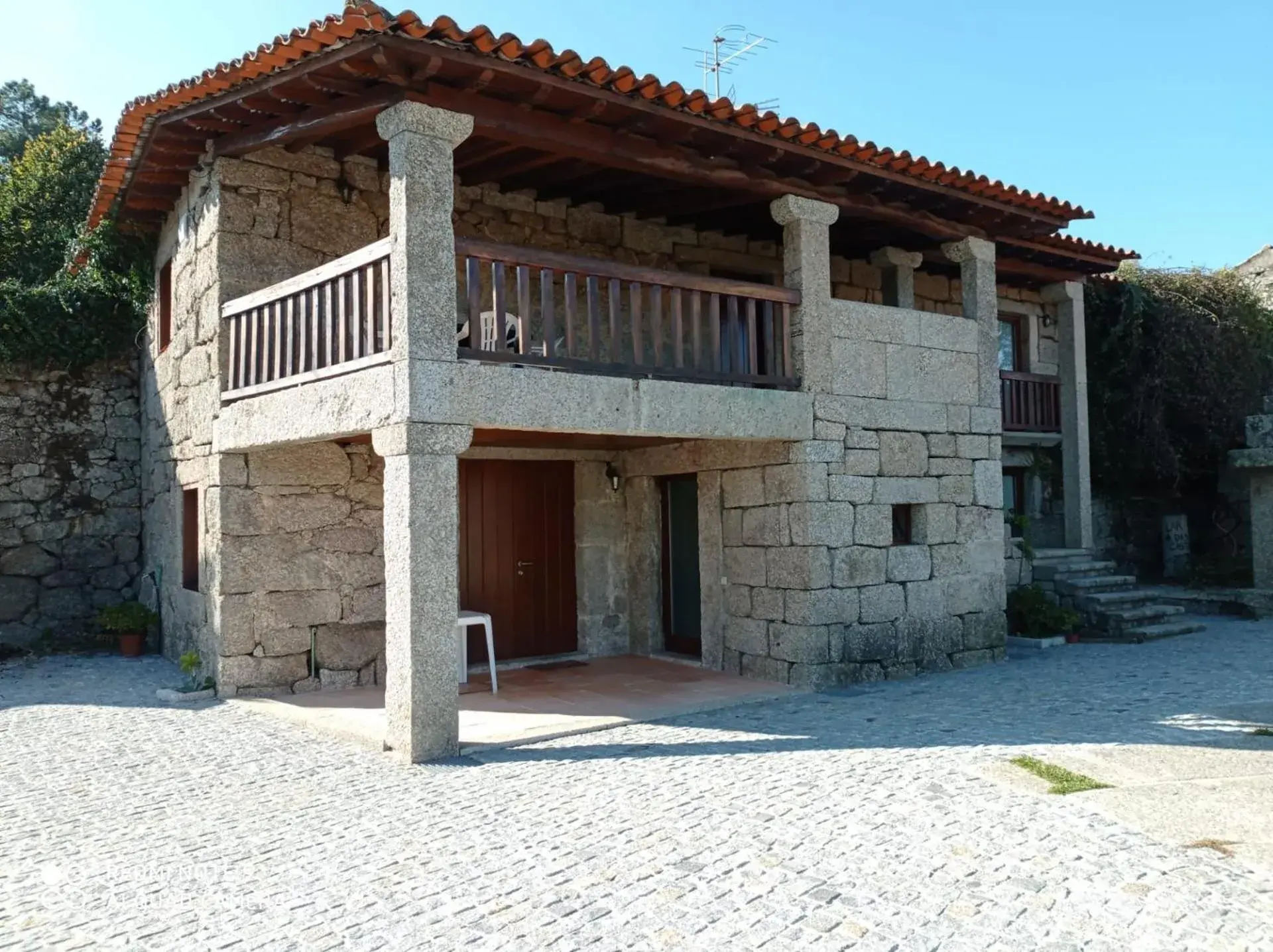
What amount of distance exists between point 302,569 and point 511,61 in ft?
13.3

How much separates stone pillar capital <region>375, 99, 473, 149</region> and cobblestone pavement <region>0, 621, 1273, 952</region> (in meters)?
3.64

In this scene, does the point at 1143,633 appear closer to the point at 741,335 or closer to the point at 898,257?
the point at 898,257

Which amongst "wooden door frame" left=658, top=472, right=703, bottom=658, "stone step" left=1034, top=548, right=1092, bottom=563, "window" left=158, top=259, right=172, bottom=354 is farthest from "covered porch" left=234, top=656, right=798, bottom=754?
"stone step" left=1034, top=548, right=1092, bottom=563

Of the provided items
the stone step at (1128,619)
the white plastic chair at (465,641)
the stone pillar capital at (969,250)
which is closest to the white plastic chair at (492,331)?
the white plastic chair at (465,641)

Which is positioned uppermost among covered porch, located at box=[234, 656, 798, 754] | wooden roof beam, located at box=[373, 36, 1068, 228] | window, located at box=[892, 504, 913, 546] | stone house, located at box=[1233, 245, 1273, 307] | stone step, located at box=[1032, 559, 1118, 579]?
stone house, located at box=[1233, 245, 1273, 307]

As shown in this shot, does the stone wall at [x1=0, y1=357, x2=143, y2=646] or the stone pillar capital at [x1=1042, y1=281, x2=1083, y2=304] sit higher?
the stone pillar capital at [x1=1042, y1=281, x2=1083, y2=304]

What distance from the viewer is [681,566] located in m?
9.02

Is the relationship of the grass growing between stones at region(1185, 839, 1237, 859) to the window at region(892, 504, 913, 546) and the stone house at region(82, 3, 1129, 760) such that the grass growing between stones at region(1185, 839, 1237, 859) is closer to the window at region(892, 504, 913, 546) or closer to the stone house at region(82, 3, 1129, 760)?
the stone house at region(82, 3, 1129, 760)

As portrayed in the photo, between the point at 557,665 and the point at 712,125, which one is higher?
the point at 712,125

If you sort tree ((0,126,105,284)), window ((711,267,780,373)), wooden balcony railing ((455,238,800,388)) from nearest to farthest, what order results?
wooden balcony railing ((455,238,800,388)) → window ((711,267,780,373)) → tree ((0,126,105,284))

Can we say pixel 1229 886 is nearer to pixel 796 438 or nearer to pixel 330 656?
pixel 796 438

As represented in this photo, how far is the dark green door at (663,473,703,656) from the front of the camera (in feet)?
29.0

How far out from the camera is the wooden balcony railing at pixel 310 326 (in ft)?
19.6

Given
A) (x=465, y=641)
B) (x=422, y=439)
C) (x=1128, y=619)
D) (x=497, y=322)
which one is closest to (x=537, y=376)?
(x=497, y=322)
